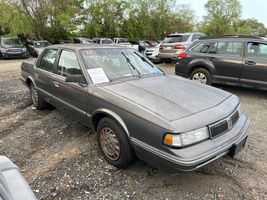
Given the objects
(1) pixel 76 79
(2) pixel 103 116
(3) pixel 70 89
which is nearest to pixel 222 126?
(2) pixel 103 116

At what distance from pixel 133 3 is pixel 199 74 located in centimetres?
2547

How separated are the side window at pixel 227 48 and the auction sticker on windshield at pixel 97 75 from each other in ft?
14.4

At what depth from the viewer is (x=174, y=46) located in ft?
39.0

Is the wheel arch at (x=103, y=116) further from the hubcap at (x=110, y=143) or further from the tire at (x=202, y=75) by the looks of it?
the tire at (x=202, y=75)

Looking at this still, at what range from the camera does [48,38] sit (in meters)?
23.9

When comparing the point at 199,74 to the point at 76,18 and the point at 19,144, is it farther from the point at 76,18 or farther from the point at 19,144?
the point at 76,18

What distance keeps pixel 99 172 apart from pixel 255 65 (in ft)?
16.1

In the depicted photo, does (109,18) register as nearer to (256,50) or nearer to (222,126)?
(256,50)

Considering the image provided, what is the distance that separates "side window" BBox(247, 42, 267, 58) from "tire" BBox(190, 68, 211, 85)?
1.17m

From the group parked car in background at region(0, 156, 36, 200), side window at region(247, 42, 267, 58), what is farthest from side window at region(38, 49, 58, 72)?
side window at region(247, 42, 267, 58)

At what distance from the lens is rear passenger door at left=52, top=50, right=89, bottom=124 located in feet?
11.8

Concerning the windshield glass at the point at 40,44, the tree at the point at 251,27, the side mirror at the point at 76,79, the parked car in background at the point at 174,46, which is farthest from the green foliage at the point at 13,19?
the tree at the point at 251,27

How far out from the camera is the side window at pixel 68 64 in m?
3.73

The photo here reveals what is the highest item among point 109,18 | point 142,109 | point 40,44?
point 109,18
